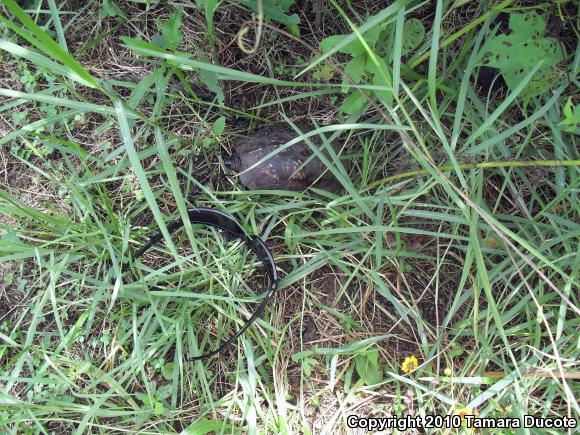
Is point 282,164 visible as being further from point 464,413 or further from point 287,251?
point 464,413

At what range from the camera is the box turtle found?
5.55ft

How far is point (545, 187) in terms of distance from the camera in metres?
1.68

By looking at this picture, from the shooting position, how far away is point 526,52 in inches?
57.2

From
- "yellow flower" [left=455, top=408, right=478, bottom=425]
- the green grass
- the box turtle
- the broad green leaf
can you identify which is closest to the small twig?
the green grass

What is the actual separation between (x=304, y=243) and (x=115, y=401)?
2.78 ft

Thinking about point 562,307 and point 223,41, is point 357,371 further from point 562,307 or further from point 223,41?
point 223,41

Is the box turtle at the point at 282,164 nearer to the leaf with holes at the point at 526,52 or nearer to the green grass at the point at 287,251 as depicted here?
the green grass at the point at 287,251

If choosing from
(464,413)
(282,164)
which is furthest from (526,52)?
(464,413)

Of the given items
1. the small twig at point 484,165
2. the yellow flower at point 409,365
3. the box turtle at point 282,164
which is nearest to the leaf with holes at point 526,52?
the small twig at point 484,165

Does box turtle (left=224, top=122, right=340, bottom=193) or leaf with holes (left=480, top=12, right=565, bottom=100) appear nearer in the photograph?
leaf with holes (left=480, top=12, right=565, bottom=100)

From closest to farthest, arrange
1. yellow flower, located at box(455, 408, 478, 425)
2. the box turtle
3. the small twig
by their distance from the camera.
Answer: the small twig
yellow flower, located at box(455, 408, 478, 425)
the box turtle

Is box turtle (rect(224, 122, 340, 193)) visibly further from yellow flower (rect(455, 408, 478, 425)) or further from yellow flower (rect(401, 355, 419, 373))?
yellow flower (rect(455, 408, 478, 425))

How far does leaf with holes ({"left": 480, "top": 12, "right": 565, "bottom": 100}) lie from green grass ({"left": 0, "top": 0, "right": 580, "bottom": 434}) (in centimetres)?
8

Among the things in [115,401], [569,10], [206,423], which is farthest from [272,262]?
[569,10]
